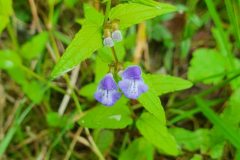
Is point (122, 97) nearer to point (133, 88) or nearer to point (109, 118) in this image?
point (109, 118)

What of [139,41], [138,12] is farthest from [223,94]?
[138,12]

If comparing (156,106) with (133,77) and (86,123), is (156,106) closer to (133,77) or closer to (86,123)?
(133,77)

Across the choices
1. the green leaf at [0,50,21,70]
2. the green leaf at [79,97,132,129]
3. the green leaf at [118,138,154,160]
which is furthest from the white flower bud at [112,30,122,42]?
the green leaf at [0,50,21,70]

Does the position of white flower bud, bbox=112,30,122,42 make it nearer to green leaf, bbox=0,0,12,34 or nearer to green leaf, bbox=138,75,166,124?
green leaf, bbox=138,75,166,124

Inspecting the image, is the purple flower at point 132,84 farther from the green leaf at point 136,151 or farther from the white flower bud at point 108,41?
the green leaf at point 136,151

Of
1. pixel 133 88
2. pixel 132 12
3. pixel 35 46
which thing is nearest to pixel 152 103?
pixel 133 88

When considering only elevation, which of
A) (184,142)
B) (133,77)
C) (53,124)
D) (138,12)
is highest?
(138,12)

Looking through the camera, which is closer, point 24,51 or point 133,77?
point 133,77
